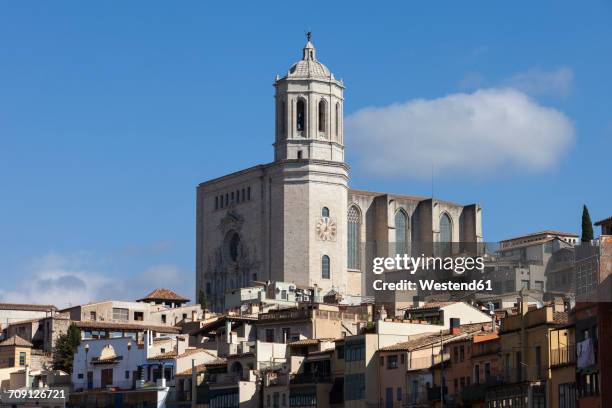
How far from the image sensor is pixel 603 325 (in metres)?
51.2

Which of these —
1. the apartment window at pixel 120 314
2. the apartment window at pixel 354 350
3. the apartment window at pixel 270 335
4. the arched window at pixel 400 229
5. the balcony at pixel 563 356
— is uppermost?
the arched window at pixel 400 229

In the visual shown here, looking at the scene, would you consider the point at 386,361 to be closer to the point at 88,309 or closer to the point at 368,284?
the point at 88,309

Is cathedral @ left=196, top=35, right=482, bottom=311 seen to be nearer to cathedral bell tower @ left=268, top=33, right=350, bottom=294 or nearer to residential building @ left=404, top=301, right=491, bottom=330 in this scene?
cathedral bell tower @ left=268, top=33, right=350, bottom=294

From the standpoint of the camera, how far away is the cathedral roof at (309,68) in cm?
15475

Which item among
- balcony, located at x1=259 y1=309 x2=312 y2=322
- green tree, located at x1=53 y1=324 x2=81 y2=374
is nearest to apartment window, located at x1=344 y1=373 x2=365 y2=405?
balcony, located at x1=259 y1=309 x2=312 y2=322

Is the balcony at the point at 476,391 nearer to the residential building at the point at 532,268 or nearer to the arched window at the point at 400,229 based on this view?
the residential building at the point at 532,268

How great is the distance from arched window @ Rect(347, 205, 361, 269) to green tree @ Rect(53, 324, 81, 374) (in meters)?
49.6

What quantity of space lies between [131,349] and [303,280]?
51544 millimetres

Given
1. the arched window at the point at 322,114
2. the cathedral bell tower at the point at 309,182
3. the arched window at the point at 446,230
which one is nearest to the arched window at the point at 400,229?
the arched window at the point at 446,230

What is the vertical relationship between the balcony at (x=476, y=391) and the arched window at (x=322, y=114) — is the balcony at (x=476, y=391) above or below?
below

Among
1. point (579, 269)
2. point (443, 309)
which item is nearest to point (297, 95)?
point (443, 309)

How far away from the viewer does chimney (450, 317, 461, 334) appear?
245 feet

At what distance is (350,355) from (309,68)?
82654 millimetres

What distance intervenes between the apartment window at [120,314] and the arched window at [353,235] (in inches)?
1234
